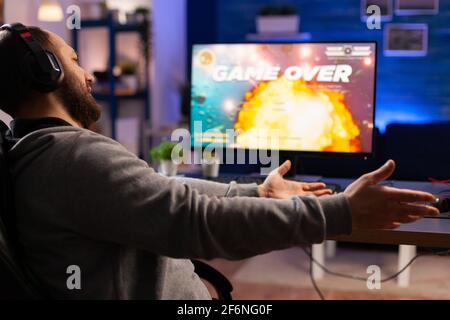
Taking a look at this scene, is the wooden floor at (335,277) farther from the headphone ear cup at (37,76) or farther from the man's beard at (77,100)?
the headphone ear cup at (37,76)

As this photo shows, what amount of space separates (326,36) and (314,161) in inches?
53.7

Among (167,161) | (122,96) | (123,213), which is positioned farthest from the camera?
(122,96)

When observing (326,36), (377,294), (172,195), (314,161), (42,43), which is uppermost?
(326,36)

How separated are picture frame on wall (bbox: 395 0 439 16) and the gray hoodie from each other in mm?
3669

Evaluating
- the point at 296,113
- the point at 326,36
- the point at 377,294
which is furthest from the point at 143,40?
the point at 296,113

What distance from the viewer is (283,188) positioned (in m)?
1.33

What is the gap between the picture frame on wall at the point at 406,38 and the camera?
428cm

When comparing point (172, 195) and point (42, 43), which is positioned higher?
point (42, 43)

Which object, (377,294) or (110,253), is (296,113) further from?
(377,294)

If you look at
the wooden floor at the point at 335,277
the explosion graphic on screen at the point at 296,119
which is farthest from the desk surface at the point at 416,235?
the wooden floor at the point at 335,277

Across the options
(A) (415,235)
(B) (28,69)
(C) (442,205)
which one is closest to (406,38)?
(C) (442,205)

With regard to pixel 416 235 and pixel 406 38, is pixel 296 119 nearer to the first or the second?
pixel 416 235

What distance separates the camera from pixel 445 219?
4.89 ft

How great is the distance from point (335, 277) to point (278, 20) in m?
2.05
